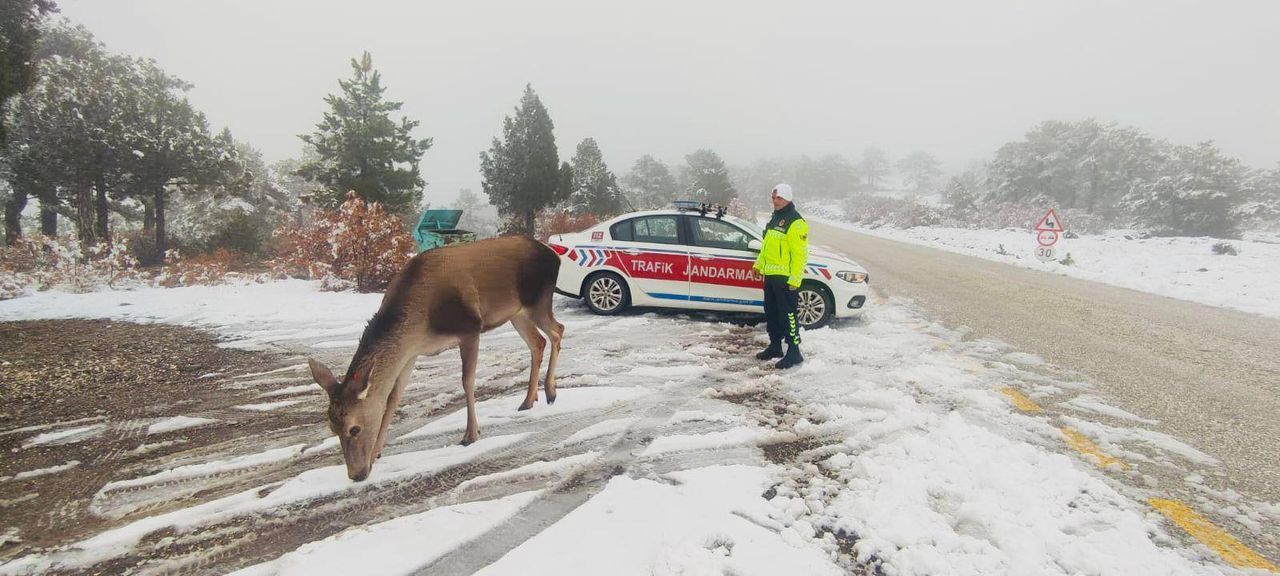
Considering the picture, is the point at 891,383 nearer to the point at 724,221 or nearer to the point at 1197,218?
the point at 724,221

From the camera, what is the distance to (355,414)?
2863mm

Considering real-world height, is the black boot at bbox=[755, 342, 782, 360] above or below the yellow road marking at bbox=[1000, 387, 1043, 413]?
above

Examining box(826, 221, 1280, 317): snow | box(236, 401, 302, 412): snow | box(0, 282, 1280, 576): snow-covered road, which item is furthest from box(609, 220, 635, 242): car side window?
box(826, 221, 1280, 317): snow

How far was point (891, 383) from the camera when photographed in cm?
477

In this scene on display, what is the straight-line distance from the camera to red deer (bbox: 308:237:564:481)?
9.54ft

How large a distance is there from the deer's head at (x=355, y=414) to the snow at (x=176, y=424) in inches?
78.7

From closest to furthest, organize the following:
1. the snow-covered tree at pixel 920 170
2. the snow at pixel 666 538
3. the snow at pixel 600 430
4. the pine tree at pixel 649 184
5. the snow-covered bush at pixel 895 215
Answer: the snow at pixel 666 538, the snow at pixel 600 430, the snow-covered bush at pixel 895 215, the pine tree at pixel 649 184, the snow-covered tree at pixel 920 170

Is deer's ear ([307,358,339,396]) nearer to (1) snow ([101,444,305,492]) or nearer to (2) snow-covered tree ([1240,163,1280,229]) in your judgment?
(1) snow ([101,444,305,492])

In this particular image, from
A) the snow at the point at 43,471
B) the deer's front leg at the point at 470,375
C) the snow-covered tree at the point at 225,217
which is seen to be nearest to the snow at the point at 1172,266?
the deer's front leg at the point at 470,375

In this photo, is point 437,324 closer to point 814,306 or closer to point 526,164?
point 814,306

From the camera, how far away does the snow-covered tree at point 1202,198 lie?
2617 cm

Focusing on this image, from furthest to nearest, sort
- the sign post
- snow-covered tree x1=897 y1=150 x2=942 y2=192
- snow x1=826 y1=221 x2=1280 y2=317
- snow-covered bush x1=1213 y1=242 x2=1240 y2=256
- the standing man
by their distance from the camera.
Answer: snow-covered tree x1=897 y1=150 x2=942 y2=192 → snow-covered bush x1=1213 y1=242 x2=1240 y2=256 → the sign post → snow x1=826 y1=221 x2=1280 y2=317 → the standing man

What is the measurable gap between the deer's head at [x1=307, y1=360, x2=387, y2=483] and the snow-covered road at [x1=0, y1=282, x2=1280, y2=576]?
0.70 ft

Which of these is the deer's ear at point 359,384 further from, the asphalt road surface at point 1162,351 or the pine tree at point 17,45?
the pine tree at point 17,45
